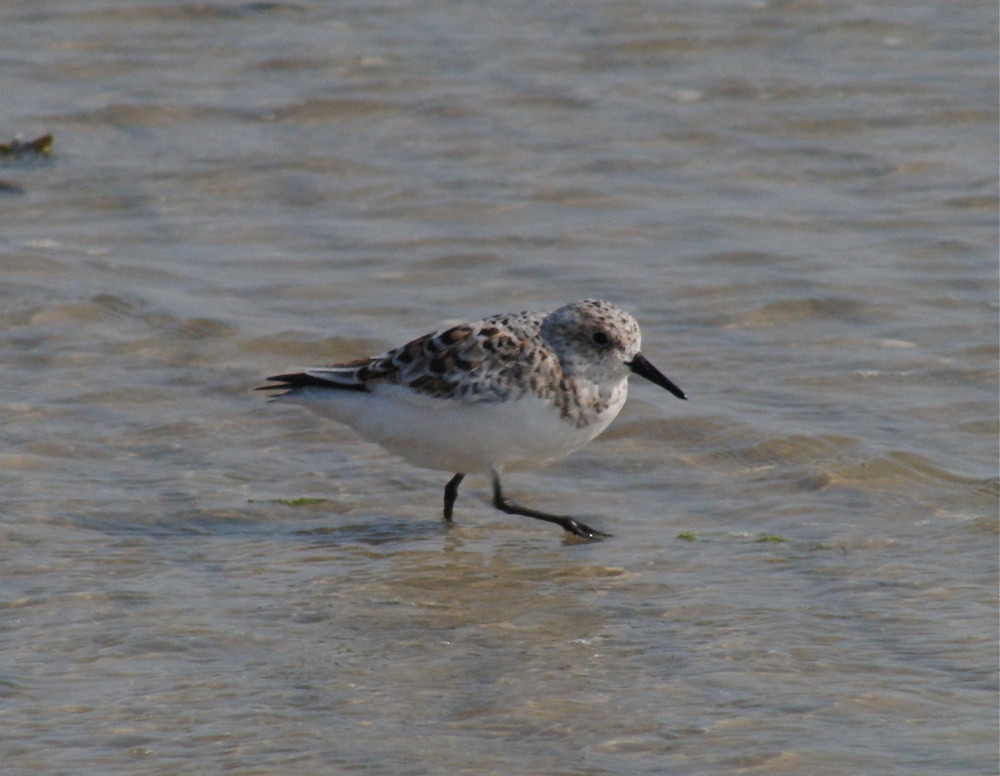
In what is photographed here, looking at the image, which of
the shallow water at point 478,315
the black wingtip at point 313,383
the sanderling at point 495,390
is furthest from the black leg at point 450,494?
the black wingtip at point 313,383

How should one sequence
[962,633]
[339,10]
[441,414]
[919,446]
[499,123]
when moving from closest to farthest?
[962,633], [441,414], [919,446], [499,123], [339,10]

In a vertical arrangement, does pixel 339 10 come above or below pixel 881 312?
above

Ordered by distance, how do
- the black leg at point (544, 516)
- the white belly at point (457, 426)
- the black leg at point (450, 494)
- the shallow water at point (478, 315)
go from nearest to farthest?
the shallow water at point (478, 315), the white belly at point (457, 426), the black leg at point (544, 516), the black leg at point (450, 494)

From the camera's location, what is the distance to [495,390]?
8.03 metres

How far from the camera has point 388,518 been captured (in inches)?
343

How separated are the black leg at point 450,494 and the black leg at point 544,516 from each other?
23 cm

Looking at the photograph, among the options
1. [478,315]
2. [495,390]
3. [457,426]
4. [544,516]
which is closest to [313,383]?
[457,426]

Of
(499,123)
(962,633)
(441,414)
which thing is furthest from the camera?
(499,123)

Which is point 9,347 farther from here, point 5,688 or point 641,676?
point 641,676

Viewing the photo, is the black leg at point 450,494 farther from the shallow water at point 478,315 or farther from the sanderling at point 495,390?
the shallow water at point 478,315

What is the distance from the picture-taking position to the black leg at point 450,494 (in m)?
8.62

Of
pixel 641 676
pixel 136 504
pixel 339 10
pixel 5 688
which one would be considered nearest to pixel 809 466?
pixel 641 676

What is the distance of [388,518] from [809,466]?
7.67 ft

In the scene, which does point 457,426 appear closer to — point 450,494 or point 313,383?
point 450,494
